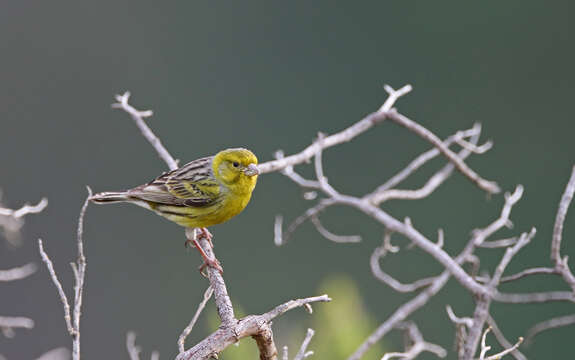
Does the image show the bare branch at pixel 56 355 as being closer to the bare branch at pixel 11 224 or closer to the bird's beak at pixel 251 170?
the bare branch at pixel 11 224

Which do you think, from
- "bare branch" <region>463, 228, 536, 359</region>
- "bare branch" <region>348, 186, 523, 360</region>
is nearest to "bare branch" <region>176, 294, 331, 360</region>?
"bare branch" <region>348, 186, 523, 360</region>

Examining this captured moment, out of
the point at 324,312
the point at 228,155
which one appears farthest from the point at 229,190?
the point at 324,312

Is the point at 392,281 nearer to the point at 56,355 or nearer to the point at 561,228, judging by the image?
the point at 561,228

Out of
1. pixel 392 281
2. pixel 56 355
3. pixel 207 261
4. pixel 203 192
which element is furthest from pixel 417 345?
pixel 56 355

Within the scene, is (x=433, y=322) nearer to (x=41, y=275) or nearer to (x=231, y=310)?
(x=41, y=275)

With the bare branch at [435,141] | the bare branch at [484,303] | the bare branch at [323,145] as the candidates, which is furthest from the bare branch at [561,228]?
the bare branch at [323,145]

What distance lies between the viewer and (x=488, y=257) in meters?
9.55

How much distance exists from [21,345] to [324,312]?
7.15 meters

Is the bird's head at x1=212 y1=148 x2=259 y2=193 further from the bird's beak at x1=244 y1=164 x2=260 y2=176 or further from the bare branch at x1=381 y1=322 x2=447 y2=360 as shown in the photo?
the bare branch at x1=381 y1=322 x2=447 y2=360

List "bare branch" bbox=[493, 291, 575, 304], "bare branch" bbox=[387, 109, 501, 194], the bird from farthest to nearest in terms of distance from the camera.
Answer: "bare branch" bbox=[387, 109, 501, 194], the bird, "bare branch" bbox=[493, 291, 575, 304]

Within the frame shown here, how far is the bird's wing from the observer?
3.31m

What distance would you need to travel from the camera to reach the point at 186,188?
3393 millimetres

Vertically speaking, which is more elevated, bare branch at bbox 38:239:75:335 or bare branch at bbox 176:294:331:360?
bare branch at bbox 38:239:75:335

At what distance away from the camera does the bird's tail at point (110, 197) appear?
3229mm
